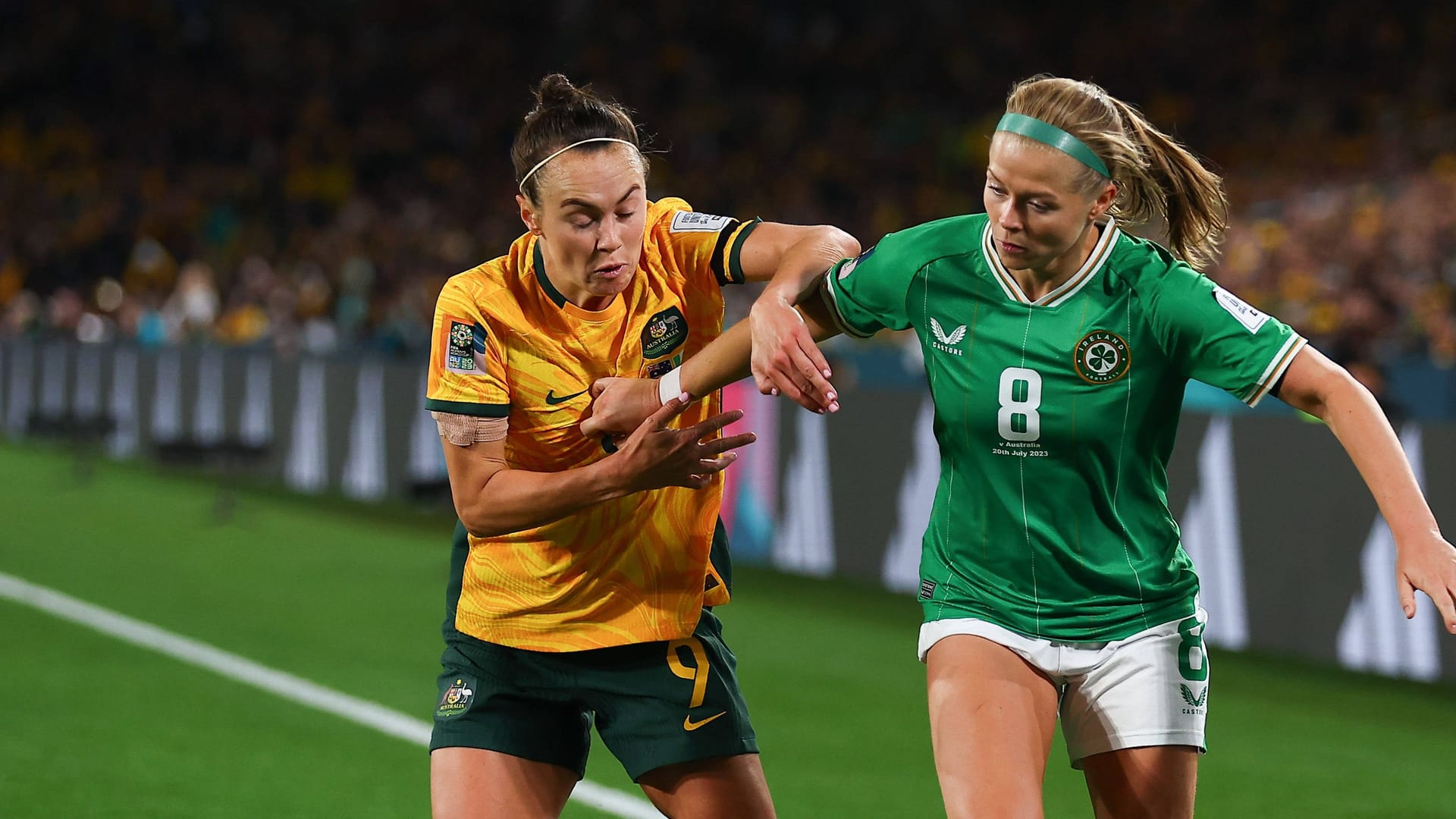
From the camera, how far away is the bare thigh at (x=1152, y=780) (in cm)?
350

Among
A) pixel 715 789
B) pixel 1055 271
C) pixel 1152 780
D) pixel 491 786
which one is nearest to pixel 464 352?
pixel 491 786

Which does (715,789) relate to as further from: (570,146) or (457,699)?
(570,146)

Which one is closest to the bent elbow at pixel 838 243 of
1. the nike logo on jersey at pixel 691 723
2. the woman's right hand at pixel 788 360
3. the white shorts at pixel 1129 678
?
the woman's right hand at pixel 788 360

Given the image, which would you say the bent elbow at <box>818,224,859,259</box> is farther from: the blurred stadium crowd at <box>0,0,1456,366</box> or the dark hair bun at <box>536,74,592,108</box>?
the blurred stadium crowd at <box>0,0,1456,366</box>

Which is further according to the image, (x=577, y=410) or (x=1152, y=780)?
(x=577, y=410)

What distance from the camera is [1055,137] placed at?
3.35 meters

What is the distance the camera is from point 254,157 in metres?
27.8

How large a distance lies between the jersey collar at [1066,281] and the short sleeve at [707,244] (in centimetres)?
56

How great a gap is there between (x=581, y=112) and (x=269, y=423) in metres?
15.4

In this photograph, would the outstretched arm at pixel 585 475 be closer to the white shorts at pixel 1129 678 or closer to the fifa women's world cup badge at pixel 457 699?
the fifa women's world cup badge at pixel 457 699

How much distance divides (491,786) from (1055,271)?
60.2 inches

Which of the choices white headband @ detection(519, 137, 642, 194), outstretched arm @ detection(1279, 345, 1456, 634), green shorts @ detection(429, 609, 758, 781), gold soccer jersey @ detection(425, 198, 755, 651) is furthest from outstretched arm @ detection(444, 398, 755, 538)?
outstretched arm @ detection(1279, 345, 1456, 634)

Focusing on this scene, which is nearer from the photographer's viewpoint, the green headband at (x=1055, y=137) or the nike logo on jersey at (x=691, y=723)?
the green headband at (x=1055, y=137)

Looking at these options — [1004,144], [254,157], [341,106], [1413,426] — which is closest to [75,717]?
[1004,144]
